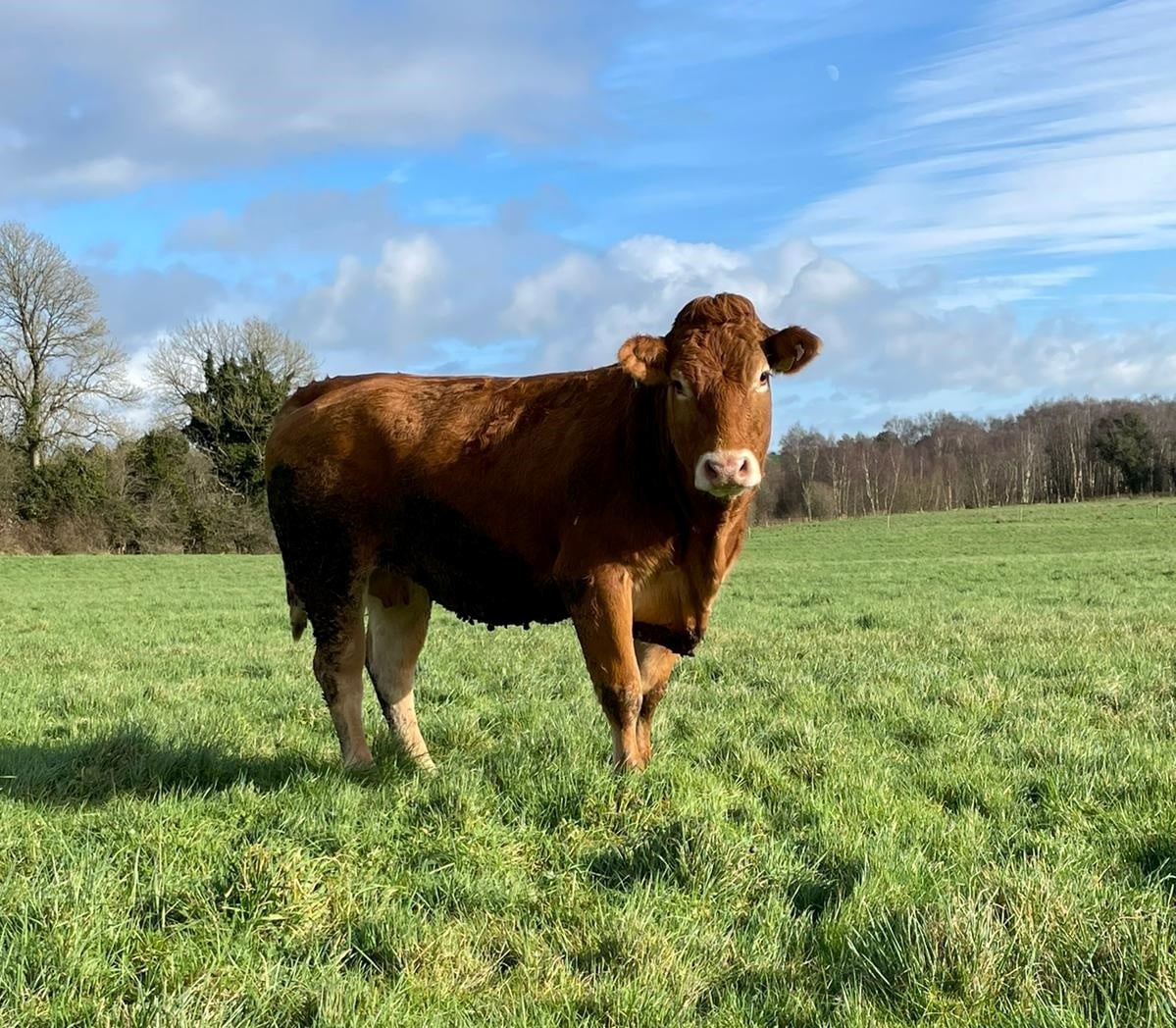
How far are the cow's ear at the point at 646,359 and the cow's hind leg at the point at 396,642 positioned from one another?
2381 millimetres

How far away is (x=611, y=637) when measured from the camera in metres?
4.96

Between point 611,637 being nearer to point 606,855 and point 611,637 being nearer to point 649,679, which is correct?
point 649,679

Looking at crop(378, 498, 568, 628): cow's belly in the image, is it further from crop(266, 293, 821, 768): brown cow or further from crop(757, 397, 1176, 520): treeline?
crop(757, 397, 1176, 520): treeline

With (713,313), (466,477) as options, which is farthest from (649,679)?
(713,313)

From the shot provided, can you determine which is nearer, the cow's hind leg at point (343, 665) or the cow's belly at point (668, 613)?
the cow's belly at point (668, 613)

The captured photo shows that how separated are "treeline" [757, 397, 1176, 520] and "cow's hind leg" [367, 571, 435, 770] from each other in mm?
76391

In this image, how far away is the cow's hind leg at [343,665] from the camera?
588 centimetres

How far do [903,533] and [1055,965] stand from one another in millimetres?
49894

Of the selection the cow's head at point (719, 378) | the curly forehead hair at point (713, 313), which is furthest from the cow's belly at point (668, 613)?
the curly forehead hair at point (713, 313)

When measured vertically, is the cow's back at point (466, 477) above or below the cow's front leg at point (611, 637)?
above

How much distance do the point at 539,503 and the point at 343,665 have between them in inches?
64.8

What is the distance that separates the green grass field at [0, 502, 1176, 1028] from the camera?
9.79ft

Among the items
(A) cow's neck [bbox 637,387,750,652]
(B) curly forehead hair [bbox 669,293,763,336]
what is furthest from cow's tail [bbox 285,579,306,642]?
(B) curly forehead hair [bbox 669,293,763,336]

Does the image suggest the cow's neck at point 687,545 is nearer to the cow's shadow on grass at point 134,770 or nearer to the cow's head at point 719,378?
the cow's head at point 719,378
